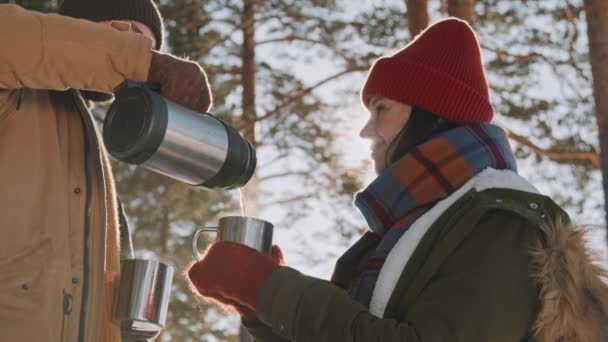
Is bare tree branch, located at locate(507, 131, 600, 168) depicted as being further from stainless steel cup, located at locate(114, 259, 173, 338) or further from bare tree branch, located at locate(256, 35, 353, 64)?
stainless steel cup, located at locate(114, 259, 173, 338)

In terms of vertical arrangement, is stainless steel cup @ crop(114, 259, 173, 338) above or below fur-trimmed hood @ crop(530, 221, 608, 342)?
below

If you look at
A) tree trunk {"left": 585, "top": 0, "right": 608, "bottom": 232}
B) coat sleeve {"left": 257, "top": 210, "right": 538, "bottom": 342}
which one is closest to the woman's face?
coat sleeve {"left": 257, "top": 210, "right": 538, "bottom": 342}

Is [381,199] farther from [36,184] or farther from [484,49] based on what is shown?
[484,49]

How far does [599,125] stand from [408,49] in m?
2.92

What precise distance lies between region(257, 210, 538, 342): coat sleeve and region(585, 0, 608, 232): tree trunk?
328 cm

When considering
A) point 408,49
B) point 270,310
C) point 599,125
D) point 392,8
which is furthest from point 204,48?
point 270,310

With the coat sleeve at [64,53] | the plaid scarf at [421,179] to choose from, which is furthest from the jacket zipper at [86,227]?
the plaid scarf at [421,179]

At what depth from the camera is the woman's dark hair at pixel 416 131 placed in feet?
8.02

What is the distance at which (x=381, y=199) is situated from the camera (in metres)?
2.39

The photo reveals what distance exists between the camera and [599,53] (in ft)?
17.4

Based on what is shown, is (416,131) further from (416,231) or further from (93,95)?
A: (93,95)

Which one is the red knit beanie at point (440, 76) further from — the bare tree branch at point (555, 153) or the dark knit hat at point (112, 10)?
the bare tree branch at point (555, 153)

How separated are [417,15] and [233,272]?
5.34m

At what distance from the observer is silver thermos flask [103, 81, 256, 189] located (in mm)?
2398
